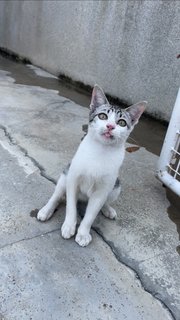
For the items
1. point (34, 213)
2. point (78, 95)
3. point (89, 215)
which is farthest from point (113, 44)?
point (89, 215)

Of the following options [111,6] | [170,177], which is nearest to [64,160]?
[170,177]

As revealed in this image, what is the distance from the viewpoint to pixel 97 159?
203 centimetres

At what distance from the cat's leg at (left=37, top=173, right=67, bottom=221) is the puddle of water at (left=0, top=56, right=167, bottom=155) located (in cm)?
159

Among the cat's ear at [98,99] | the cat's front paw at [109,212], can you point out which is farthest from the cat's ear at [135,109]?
the cat's front paw at [109,212]

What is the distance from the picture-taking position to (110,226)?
238 centimetres

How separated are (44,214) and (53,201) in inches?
3.9

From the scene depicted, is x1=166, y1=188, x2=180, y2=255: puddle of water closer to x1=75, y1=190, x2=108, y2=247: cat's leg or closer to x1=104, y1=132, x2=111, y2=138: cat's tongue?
x1=75, y1=190, x2=108, y2=247: cat's leg

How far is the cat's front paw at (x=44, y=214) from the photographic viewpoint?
7.47 ft

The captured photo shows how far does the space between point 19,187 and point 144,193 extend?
0.94m

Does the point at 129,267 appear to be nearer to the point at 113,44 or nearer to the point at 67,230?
the point at 67,230

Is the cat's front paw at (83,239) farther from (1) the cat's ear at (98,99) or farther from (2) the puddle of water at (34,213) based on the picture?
(1) the cat's ear at (98,99)

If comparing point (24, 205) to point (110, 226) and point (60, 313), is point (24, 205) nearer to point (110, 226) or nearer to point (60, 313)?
point (110, 226)

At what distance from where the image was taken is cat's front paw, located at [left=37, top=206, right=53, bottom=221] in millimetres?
2275

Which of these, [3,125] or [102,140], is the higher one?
[102,140]
